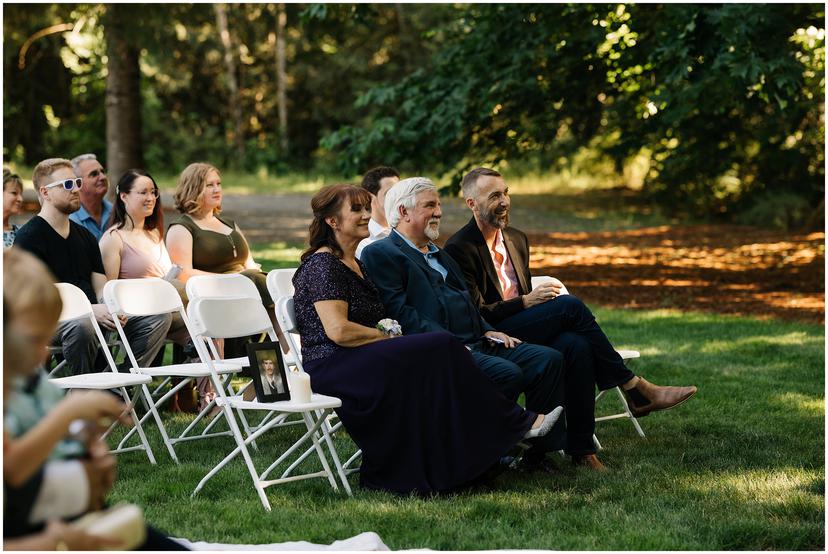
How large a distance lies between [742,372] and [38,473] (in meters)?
6.87

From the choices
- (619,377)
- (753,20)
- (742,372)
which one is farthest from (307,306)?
(753,20)

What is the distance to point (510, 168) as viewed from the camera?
3114cm

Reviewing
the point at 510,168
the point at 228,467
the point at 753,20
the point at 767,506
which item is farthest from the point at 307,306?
the point at 510,168

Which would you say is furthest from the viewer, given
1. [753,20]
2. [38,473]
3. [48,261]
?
[753,20]

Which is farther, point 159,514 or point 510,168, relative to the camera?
point 510,168

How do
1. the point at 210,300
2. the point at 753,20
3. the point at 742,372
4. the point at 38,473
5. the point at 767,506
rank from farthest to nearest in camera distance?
the point at 753,20 → the point at 742,372 → the point at 210,300 → the point at 767,506 → the point at 38,473

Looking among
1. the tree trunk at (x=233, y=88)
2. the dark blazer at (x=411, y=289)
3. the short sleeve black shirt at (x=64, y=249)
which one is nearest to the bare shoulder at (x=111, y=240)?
the short sleeve black shirt at (x=64, y=249)

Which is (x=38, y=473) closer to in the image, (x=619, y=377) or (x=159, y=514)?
(x=159, y=514)

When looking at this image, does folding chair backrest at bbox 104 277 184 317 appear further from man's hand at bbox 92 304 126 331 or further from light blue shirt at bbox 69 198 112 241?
light blue shirt at bbox 69 198 112 241

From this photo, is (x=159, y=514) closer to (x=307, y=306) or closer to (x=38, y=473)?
(x=307, y=306)

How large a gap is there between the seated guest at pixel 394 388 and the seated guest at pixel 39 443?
8.77 feet

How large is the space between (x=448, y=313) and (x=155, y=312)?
67.6 inches

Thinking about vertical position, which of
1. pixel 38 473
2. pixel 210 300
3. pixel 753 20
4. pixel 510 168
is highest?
pixel 753 20

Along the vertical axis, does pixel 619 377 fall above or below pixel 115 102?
below
